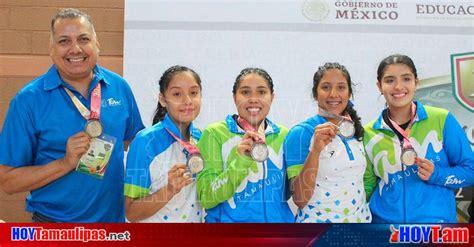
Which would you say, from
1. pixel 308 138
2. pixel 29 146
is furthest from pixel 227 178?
pixel 29 146

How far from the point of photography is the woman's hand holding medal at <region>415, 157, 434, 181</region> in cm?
302

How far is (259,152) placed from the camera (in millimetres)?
2953

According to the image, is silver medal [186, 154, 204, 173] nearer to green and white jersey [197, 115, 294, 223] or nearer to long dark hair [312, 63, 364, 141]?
green and white jersey [197, 115, 294, 223]

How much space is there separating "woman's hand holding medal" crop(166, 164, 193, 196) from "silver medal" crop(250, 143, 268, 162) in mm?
335

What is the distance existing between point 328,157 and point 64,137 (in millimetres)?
1332

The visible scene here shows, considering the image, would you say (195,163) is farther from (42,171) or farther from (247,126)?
(42,171)

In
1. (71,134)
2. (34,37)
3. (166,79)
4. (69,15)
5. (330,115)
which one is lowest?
(71,134)

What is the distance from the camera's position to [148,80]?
118 inches

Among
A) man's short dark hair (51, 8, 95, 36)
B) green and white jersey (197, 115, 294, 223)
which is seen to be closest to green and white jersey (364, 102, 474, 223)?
green and white jersey (197, 115, 294, 223)

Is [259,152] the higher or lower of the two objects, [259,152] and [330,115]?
the lower

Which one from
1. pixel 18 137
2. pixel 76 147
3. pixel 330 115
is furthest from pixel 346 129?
pixel 18 137

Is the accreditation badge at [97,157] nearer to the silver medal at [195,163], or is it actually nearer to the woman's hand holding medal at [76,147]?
the woman's hand holding medal at [76,147]

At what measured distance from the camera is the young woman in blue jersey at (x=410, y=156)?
303 centimetres

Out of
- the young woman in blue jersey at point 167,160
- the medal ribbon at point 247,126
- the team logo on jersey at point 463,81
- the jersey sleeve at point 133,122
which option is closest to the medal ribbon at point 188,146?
the young woman in blue jersey at point 167,160
